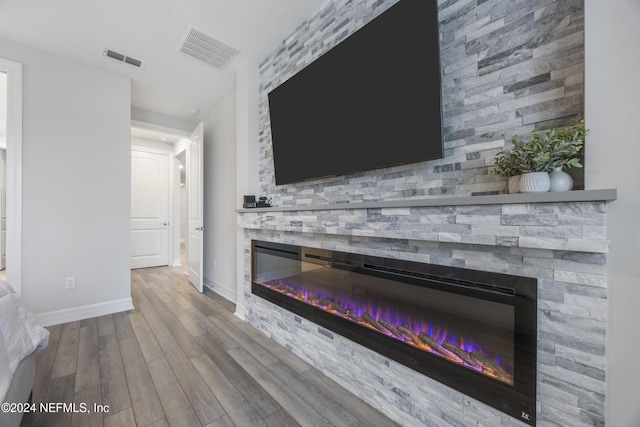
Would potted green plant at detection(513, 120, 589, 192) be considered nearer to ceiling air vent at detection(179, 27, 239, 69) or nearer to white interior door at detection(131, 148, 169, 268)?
ceiling air vent at detection(179, 27, 239, 69)

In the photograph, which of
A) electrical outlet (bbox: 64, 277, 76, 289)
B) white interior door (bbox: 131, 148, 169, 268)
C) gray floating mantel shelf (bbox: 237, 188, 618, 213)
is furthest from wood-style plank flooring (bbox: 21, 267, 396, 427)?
white interior door (bbox: 131, 148, 169, 268)

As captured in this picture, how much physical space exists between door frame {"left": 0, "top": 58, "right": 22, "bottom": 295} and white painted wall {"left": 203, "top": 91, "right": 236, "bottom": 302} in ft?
6.09

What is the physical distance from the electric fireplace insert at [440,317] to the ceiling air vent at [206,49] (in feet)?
6.92

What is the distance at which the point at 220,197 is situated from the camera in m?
3.59

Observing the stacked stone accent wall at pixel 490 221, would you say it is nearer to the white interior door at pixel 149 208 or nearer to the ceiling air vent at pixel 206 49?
the ceiling air vent at pixel 206 49

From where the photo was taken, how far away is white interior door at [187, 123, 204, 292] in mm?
3549

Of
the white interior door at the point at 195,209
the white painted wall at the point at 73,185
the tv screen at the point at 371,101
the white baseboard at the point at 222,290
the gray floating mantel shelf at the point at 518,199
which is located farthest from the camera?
the white interior door at the point at 195,209

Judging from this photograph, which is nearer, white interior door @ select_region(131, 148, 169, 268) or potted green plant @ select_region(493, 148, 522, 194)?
potted green plant @ select_region(493, 148, 522, 194)

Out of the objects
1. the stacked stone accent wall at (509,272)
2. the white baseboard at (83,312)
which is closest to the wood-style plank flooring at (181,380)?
the white baseboard at (83,312)

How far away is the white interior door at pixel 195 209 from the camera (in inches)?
140

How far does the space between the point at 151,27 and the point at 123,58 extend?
74cm

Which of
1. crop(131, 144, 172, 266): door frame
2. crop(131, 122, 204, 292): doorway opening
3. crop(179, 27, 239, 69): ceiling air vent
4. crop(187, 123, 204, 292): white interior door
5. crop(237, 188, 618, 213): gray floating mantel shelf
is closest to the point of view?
crop(237, 188, 618, 213): gray floating mantel shelf

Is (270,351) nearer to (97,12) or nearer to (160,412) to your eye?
(160,412)

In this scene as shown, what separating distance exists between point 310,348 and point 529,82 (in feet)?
6.39
